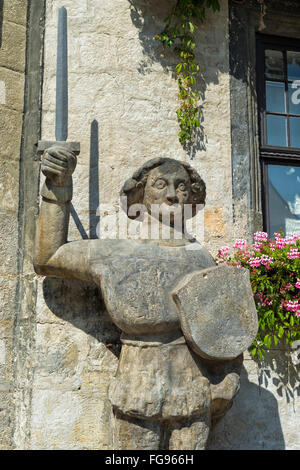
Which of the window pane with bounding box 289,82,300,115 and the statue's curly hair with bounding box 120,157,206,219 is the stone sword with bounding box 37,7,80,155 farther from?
the window pane with bounding box 289,82,300,115

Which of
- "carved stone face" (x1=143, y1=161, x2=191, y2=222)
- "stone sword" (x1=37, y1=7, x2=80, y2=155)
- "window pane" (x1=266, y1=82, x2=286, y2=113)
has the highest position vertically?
"window pane" (x1=266, y1=82, x2=286, y2=113)

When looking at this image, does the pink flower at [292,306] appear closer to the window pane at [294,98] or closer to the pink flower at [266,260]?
the pink flower at [266,260]

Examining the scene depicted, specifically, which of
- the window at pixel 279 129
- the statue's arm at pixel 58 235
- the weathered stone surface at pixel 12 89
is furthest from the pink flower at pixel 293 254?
the weathered stone surface at pixel 12 89

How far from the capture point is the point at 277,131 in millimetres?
4273

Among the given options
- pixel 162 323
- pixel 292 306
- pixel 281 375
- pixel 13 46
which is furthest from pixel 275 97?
pixel 162 323

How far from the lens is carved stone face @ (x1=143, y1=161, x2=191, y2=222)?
10.0 feet

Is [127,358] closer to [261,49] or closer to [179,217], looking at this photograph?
[179,217]

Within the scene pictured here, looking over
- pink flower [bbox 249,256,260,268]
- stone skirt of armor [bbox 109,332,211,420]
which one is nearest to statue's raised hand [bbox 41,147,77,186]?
stone skirt of armor [bbox 109,332,211,420]

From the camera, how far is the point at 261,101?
13.8ft

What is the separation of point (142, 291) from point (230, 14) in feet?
7.52

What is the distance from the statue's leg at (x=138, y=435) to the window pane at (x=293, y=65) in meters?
2.85

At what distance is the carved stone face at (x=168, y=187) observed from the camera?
3055mm

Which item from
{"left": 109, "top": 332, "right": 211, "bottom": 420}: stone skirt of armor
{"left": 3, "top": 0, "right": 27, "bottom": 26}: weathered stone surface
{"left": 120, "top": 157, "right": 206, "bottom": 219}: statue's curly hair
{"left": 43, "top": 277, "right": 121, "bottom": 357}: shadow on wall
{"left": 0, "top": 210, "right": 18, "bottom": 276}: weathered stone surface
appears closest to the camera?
{"left": 109, "top": 332, "right": 211, "bottom": 420}: stone skirt of armor

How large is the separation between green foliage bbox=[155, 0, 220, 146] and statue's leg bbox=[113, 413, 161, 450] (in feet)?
5.86
